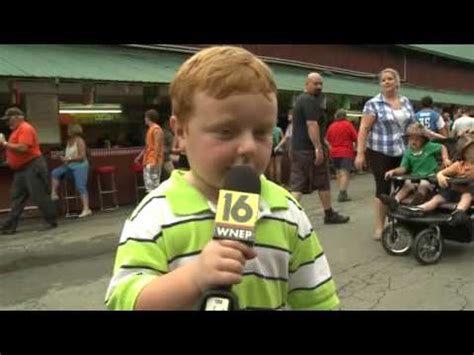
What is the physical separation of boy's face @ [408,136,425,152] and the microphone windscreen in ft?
18.9

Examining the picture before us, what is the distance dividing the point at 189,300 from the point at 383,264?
203 inches

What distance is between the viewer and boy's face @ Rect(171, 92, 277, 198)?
142cm

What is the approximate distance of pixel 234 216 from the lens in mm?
1252

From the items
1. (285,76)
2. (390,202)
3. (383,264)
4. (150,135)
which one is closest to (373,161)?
(390,202)

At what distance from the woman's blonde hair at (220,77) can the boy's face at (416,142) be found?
561cm

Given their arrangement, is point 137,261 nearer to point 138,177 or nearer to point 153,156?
point 153,156

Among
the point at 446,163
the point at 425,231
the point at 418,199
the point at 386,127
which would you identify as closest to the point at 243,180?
the point at 425,231

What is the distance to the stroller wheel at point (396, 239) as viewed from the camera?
6.45 metres

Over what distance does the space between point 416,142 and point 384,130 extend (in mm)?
383

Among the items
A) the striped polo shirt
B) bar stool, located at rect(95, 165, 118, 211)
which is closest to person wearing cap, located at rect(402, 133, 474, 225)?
the striped polo shirt

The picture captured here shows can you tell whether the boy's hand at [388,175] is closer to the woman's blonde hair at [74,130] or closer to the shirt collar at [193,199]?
the shirt collar at [193,199]
